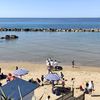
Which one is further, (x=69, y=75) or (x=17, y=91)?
(x=69, y=75)

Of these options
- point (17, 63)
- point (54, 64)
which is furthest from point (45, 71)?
point (17, 63)

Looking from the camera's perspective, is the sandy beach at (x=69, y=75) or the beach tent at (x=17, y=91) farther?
the sandy beach at (x=69, y=75)

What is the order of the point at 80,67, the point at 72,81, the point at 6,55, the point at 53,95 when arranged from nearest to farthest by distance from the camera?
the point at 53,95 → the point at 72,81 → the point at 80,67 → the point at 6,55

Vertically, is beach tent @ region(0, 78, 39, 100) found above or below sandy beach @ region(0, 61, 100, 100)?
above

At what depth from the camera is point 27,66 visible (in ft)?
112

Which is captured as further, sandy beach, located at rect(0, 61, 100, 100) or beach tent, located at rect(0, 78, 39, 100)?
sandy beach, located at rect(0, 61, 100, 100)

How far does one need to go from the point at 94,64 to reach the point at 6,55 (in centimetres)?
1462

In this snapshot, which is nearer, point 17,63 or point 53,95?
point 53,95

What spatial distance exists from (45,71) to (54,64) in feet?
4.14

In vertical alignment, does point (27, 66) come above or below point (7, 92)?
below

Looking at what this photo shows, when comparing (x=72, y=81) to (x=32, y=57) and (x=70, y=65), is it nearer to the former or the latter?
(x=70, y=65)

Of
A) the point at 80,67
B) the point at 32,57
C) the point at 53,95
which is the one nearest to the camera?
the point at 53,95

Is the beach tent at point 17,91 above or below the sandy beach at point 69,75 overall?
above

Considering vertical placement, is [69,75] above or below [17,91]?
below
